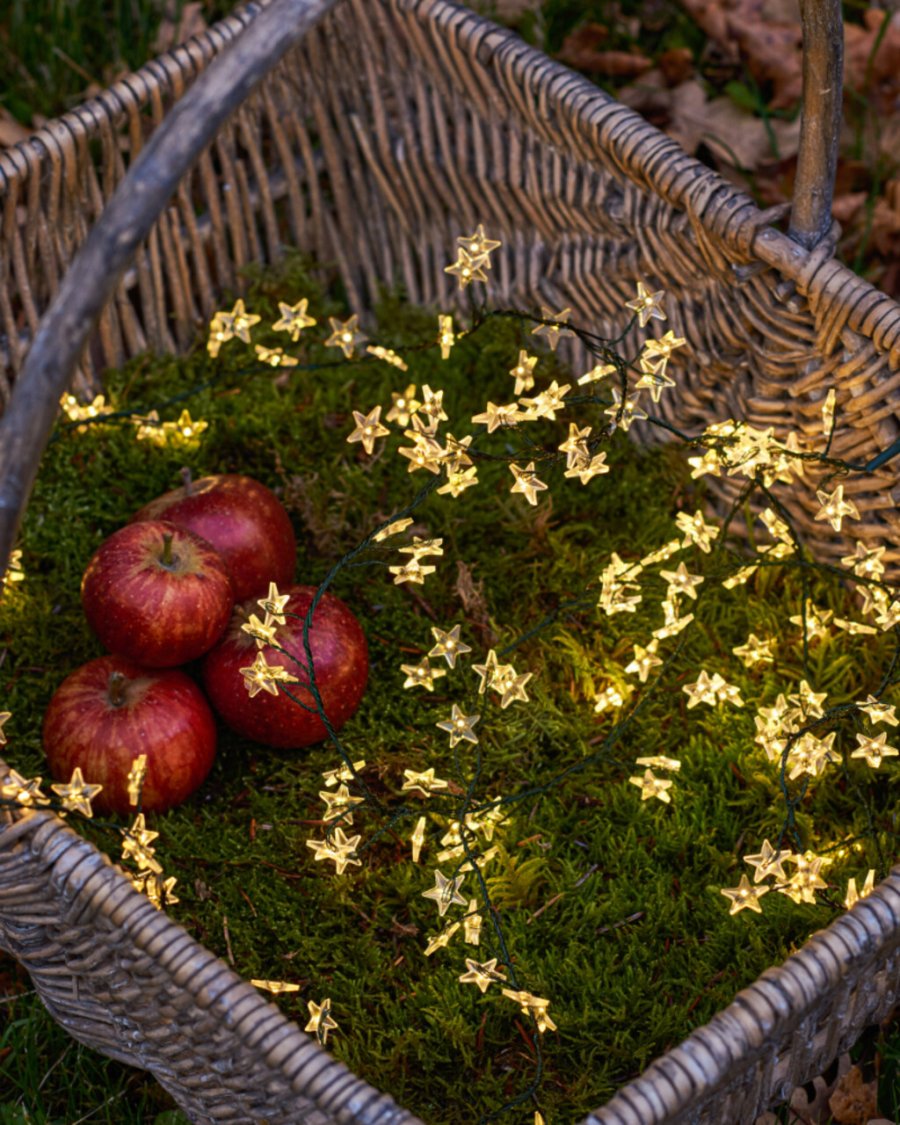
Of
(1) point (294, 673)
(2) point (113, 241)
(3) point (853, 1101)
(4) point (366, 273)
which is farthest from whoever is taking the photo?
(4) point (366, 273)

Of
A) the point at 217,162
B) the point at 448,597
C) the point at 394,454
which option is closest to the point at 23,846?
the point at 448,597

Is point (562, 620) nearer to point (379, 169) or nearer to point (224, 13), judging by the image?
point (379, 169)

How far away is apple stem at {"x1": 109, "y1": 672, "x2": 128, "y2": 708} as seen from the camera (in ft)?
5.23

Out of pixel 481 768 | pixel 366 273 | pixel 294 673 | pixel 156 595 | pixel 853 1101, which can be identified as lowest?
pixel 853 1101

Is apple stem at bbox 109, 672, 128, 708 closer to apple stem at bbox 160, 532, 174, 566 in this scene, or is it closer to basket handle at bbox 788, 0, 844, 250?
apple stem at bbox 160, 532, 174, 566

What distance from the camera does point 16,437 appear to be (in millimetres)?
1034

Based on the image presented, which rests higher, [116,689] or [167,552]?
[167,552]

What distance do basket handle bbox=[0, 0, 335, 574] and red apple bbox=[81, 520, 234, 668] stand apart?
0.55 metres

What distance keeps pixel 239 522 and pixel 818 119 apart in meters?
0.88

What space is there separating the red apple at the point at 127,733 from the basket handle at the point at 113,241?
0.58 metres

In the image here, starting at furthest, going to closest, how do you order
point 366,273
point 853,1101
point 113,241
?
1. point 366,273
2. point 853,1101
3. point 113,241

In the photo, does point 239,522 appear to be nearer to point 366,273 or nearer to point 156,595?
point 156,595

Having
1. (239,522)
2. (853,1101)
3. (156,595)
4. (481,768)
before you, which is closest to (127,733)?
(156,595)

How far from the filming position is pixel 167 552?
1.61 metres
